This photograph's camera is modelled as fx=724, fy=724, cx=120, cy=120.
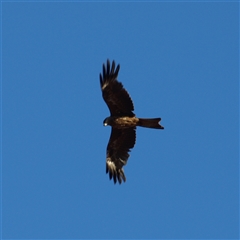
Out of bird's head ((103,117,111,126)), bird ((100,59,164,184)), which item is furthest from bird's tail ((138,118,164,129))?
bird's head ((103,117,111,126))

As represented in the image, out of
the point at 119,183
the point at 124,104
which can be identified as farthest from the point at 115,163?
the point at 124,104

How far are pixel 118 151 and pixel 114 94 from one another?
85.8 inches

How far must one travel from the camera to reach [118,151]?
22344 mm

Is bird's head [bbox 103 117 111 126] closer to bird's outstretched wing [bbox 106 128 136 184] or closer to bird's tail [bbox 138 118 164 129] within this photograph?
bird's outstretched wing [bbox 106 128 136 184]

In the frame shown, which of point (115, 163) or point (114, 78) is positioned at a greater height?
point (114, 78)

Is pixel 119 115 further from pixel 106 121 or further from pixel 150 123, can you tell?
pixel 150 123

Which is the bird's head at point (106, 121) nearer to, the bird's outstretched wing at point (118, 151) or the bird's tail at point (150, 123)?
the bird's outstretched wing at point (118, 151)

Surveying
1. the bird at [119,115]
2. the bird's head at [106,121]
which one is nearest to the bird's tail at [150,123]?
the bird at [119,115]

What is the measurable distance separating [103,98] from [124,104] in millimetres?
658

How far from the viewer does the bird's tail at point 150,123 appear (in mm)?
20344

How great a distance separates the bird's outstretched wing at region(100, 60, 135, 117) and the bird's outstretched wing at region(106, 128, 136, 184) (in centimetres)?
98

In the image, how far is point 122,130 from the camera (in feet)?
71.8

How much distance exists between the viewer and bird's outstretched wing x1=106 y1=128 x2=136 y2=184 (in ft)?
72.2

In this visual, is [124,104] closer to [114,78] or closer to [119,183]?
[114,78]
